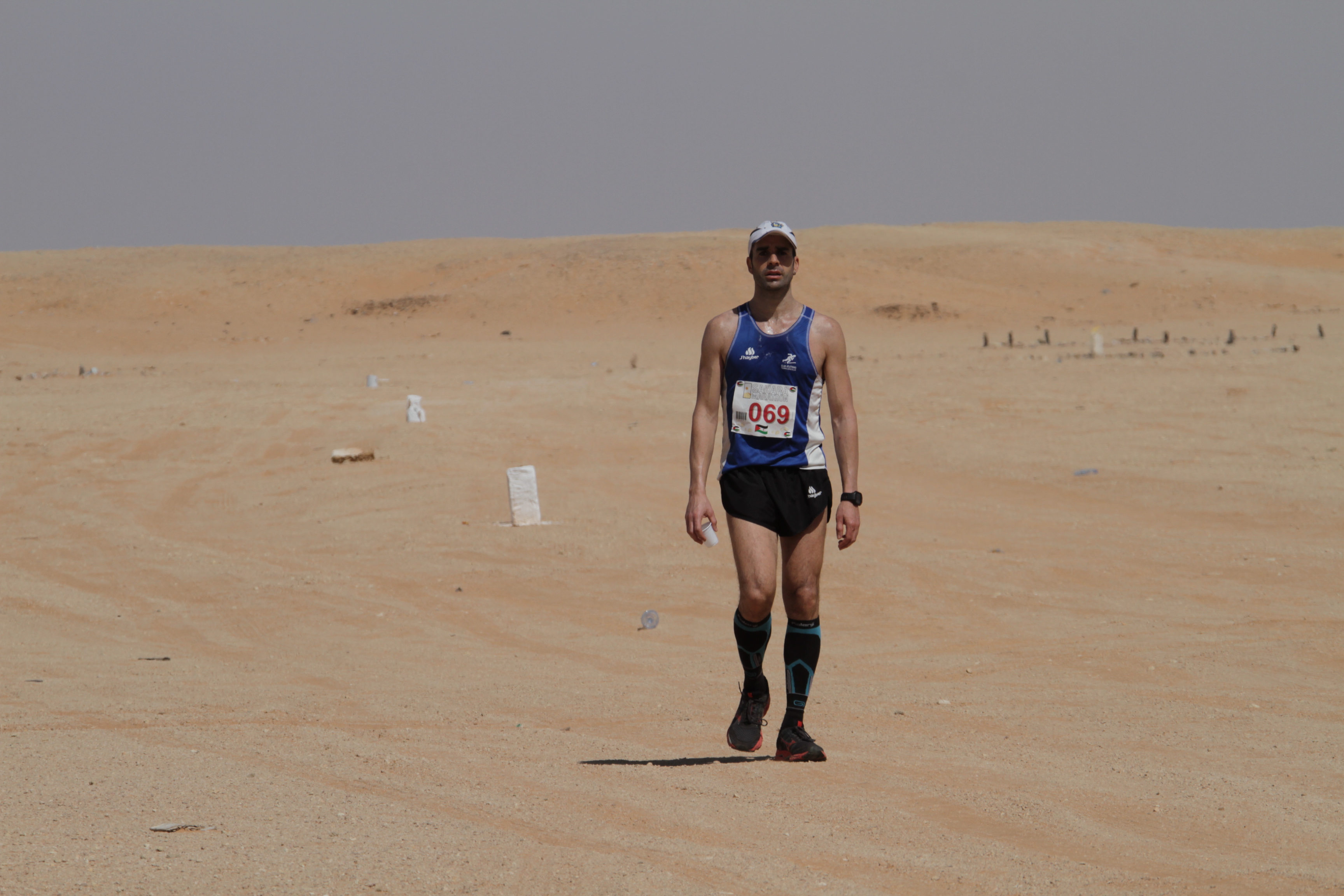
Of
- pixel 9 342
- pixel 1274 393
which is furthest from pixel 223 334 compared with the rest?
pixel 1274 393

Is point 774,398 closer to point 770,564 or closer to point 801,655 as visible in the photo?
point 770,564

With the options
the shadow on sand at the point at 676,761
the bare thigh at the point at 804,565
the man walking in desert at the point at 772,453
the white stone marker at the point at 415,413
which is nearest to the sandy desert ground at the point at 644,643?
the shadow on sand at the point at 676,761

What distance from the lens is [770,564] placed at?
5.25 metres

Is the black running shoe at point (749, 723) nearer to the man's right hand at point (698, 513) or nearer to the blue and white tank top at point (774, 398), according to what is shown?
the man's right hand at point (698, 513)

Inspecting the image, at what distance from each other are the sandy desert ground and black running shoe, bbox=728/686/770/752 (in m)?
0.14

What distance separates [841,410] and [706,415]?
53cm

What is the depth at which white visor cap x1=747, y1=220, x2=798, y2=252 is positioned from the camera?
529cm

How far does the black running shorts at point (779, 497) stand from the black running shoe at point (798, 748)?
77 cm

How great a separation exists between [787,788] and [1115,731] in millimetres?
2002

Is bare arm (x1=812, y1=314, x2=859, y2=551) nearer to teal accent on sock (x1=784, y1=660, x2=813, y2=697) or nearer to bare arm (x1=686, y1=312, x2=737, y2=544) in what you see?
bare arm (x1=686, y1=312, x2=737, y2=544)

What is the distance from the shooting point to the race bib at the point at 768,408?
5223mm

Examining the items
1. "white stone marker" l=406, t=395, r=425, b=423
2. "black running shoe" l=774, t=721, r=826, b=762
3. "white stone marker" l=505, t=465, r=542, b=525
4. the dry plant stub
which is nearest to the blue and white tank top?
"black running shoe" l=774, t=721, r=826, b=762

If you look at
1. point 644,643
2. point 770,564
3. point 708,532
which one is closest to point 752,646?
point 770,564

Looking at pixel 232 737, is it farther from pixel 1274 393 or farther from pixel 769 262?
pixel 1274 393
